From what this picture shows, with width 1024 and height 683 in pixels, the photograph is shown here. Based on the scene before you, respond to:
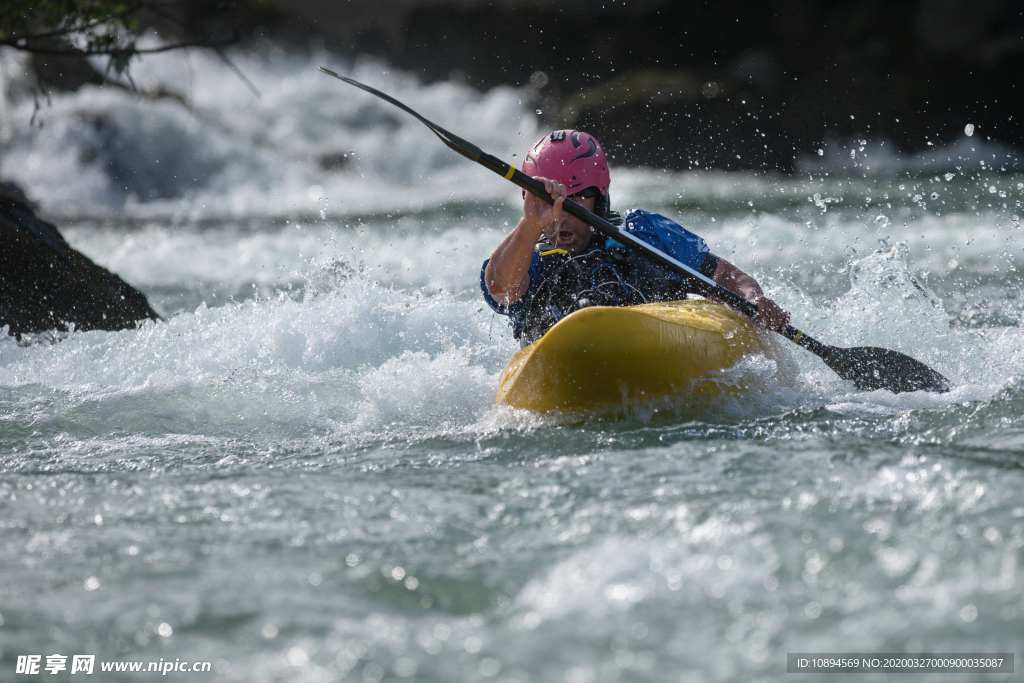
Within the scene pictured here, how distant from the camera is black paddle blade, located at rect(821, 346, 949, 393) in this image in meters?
3.30

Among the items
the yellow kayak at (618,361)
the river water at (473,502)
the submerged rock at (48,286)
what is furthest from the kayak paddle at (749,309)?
the submerged rock at (48,286)

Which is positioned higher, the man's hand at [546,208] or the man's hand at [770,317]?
the man's hand at [546,208]

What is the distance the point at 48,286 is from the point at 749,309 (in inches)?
149

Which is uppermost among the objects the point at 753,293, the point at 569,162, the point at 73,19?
the point at 73,19

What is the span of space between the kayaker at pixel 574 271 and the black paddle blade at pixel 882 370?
0.31 m

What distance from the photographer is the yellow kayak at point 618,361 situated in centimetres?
294

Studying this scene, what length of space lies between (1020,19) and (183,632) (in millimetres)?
20471

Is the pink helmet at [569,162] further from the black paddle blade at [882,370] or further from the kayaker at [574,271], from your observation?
the black paddle blade at [882,370]

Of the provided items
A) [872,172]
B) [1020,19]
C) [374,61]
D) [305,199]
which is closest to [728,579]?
[305,199]

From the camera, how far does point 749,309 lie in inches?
136

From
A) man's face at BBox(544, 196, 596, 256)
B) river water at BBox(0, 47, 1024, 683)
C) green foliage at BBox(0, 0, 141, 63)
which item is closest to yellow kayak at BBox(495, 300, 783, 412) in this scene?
river water at BBox(0, 47, 1024, 683)

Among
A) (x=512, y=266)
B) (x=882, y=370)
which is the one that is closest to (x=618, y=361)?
(x=512, y=266)

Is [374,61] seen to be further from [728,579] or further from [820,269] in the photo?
[728,579]

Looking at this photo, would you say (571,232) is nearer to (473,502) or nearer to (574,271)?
(574,271)
